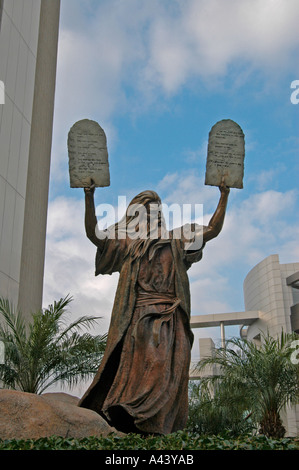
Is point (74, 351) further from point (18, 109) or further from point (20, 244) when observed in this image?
point (18, 109)

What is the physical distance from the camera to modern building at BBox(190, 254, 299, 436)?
35688 millimetres

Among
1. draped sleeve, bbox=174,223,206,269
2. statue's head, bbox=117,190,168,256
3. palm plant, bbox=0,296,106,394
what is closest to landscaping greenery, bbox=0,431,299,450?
draped sleeve, bbox=174,223,206,269

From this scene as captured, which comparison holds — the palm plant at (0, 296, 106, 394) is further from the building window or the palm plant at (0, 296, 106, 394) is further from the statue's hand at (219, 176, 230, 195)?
the building window

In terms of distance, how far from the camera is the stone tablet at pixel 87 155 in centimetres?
667

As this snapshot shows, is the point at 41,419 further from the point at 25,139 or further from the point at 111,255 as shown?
the point at 25,139

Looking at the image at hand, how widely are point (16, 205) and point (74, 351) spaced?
22.4 feet

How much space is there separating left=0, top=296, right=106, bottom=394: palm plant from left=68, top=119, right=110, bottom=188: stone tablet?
4.65 meters

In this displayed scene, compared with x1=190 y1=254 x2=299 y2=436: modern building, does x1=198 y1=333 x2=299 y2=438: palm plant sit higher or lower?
lower

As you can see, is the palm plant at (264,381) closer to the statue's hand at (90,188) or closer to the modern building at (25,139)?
the modern building at (25,139)

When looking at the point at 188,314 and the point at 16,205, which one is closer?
the point at 188,314

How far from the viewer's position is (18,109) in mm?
17953
